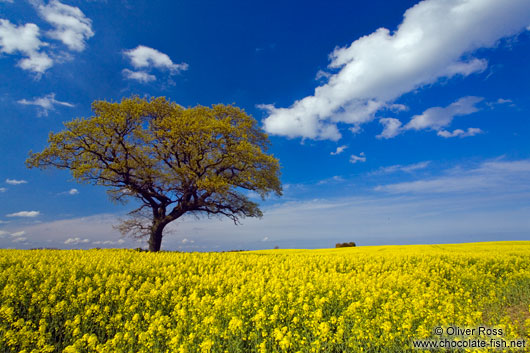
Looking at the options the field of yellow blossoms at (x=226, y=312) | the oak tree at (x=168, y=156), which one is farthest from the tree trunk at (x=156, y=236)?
the field of yellow blossoms at (x=226, y=312)

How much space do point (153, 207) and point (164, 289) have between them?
17388 mm

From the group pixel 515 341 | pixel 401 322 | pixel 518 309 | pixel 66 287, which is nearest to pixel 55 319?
pixel 66 287

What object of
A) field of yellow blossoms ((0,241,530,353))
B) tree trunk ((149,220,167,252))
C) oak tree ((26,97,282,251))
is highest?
oak tree ((26,97,282,251))

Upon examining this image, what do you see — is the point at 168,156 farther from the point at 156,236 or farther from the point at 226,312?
the point at 226,312

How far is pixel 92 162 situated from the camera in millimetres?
21188

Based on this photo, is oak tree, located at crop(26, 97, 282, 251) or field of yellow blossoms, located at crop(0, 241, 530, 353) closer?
field of yellow blossoms, located at crop(0, 241, 530, 353)

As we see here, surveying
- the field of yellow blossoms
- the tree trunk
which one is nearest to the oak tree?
the tree trunk

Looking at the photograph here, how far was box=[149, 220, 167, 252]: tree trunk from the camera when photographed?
73.5ft

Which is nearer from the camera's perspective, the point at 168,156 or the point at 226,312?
the point at 226,312

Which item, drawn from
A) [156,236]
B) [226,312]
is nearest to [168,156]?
[156,236]

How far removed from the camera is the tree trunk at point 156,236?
22.4 metres

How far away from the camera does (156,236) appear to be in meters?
22.7

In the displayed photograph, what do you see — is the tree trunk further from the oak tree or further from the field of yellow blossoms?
the field of yellow blossoms

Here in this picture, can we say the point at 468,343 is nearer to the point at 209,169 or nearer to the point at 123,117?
the point at 209,169
